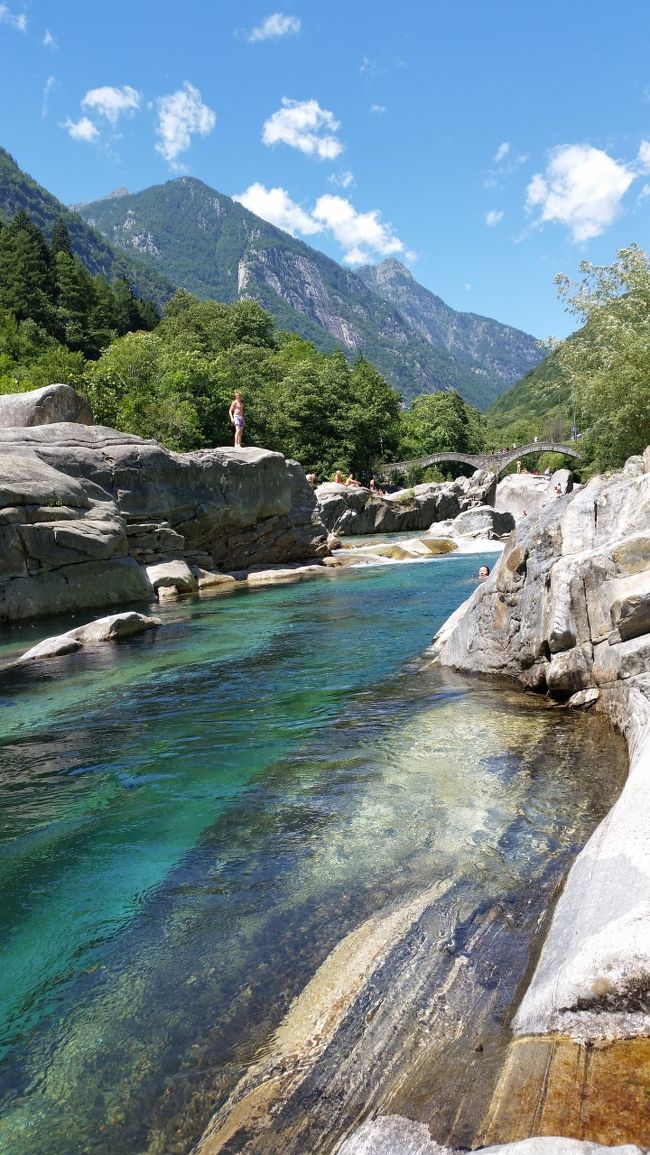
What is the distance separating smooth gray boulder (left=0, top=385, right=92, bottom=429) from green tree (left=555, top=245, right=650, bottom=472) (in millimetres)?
19536

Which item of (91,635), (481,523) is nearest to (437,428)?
(481,523)

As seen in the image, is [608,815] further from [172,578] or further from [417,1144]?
[172,578]

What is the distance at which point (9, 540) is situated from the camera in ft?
56.2

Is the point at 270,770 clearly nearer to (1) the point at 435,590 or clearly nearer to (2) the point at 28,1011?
(2) the point at 28,1011

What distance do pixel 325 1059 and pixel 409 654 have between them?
907 cm

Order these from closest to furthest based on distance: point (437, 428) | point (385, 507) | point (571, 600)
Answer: point (571, 600)
point (385, 507)
point (437, 428)

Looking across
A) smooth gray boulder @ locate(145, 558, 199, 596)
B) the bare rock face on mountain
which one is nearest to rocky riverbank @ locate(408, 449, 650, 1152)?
the bare rock face on mountain

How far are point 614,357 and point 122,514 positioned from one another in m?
18.3

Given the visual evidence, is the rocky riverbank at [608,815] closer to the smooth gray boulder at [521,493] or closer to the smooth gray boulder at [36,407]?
the smooth gray boulder at [36,407]

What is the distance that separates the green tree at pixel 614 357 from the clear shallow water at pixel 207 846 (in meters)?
19.1

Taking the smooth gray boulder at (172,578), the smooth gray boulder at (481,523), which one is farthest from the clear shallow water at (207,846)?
the smooth gray boulder at (481,523)

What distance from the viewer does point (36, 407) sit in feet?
77.2

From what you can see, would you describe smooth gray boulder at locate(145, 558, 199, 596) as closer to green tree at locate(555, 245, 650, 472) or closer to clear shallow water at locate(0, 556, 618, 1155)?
clear shallow water at locate(0, 556, 618, 1155)

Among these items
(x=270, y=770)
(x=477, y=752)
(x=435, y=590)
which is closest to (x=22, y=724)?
(x=270, y=770)
